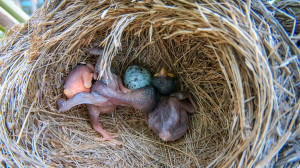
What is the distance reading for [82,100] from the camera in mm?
1542

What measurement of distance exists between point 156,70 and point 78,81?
59 centimetres

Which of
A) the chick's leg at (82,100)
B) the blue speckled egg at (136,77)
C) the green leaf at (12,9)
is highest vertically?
the green leaf at (12,9)

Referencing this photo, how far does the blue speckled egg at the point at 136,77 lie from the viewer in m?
1.66

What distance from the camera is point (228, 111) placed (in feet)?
4.72

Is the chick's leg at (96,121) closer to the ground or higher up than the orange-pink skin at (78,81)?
closer to the ground

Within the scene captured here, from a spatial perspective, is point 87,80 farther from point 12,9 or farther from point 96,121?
point 12,9

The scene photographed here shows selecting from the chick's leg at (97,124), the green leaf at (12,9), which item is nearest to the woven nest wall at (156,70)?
the chick's leg at (97,124)

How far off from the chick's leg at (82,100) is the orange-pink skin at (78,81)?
7 cm

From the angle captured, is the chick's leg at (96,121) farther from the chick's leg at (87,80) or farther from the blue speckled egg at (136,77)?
the blue speckled egg at (136,77)

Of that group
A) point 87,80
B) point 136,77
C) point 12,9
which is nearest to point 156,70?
point 136,77

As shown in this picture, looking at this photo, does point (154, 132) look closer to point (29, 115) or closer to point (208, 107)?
point (208, 107)

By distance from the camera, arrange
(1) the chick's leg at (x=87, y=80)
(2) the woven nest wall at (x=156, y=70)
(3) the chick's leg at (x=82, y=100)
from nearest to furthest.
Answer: (2) the woven nest wall at (x=156, y=70) → (3) the chick's leg at (x=82, y=100) → (1) the chick's leg at (x=87, y=80)

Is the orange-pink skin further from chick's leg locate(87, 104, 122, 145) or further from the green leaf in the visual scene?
the green leaf

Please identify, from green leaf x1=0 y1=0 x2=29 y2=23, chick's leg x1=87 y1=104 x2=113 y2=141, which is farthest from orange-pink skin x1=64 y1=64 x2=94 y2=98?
green leaf x1=0 y1=0 x2=29 y2=23
